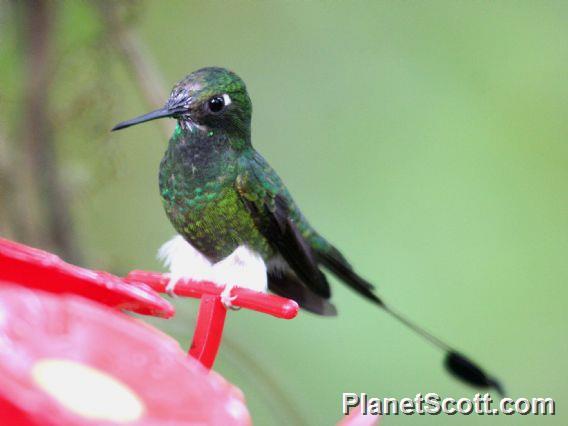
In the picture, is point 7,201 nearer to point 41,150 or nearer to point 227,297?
point 41,150

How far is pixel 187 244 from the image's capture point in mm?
1872

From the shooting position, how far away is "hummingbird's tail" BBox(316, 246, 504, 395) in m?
1.64

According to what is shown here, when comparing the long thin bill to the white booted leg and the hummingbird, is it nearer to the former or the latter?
the hummingbird

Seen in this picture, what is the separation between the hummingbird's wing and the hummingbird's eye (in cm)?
20

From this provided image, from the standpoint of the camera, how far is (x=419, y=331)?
5.19ft

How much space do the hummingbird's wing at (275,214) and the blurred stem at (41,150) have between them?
0.63 m

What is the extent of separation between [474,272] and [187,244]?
1.58 m

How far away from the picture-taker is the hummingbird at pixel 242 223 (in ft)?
5.24

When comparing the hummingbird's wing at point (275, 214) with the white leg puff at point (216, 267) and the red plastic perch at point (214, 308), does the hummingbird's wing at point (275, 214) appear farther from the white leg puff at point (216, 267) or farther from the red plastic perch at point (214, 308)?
the red plastic perch at point (214, 308)

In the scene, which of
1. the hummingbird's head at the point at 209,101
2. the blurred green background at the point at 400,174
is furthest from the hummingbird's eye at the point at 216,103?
the blurred green background at the point at 400,174

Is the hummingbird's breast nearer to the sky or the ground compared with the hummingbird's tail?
nearer to the sky

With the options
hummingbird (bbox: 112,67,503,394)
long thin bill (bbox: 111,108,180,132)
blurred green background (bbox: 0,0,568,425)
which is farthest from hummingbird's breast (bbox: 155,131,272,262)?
blurred green background (bbox: 0,0,568,425)

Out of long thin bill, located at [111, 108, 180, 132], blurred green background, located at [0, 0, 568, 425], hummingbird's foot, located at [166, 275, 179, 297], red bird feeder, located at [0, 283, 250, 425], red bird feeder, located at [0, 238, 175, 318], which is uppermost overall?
blurred green background, located at [0, 0, 568, 425]

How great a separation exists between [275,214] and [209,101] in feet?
1.08
